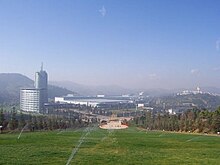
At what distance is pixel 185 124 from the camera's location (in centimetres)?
6644

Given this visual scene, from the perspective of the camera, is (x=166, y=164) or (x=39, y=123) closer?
(x=166, y=164)

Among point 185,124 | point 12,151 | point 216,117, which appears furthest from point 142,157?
point 185,124

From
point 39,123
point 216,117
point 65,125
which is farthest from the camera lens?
point 65,125

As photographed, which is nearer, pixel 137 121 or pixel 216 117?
pixel 216 117

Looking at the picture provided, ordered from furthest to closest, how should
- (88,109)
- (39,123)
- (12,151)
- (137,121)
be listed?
(88,109) < (137,121) < (39,123) < (12,151)

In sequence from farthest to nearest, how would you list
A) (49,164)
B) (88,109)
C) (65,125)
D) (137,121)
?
(88,109) < (137,121) < (65,125) < (49,164)

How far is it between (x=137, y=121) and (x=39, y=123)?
39395mm

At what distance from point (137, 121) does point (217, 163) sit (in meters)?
82.8

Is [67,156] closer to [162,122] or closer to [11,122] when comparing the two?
[11,122]

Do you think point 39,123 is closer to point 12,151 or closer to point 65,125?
point 65,125

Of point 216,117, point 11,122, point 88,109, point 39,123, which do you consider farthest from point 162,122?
point 88,109

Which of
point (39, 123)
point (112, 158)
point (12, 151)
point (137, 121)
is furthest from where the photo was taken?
point (137, 121)

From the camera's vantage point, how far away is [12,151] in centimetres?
1992

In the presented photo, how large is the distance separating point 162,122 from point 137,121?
930 inches
